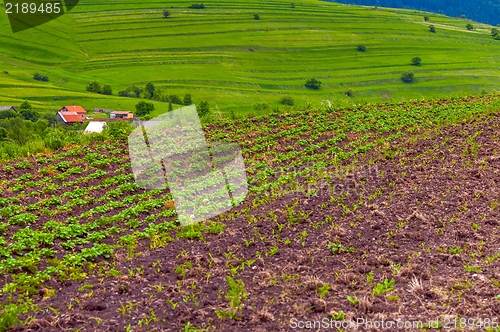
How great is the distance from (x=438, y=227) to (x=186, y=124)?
1236cm

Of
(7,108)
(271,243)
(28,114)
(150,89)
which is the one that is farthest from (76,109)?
(271,243)

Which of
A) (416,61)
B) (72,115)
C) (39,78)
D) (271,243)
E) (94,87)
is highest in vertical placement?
(271,243)

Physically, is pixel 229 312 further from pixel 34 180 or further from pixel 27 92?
pixel 27 92

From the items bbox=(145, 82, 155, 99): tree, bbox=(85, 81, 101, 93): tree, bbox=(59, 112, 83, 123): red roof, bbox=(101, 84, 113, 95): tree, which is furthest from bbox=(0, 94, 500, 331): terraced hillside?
bbox=(85, 81, 101, 93): tree

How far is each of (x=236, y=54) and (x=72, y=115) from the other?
185ft

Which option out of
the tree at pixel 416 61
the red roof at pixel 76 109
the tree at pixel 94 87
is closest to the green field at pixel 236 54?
the tree at pixel 416 61

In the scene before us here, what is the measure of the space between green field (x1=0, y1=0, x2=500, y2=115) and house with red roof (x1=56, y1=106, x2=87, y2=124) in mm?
6046

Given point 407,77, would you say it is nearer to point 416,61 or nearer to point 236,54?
point 416,61

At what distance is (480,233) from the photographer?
8.84 m

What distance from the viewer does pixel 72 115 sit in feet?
265

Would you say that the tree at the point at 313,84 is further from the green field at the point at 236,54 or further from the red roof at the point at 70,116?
the red roof at the point at 70,116

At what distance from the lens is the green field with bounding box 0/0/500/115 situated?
335 feet

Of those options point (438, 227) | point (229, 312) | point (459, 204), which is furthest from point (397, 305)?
point (459, 204)

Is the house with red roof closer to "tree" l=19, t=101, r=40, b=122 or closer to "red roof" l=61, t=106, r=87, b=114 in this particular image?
"red roof" l=61, t=106, r=87, b=114
